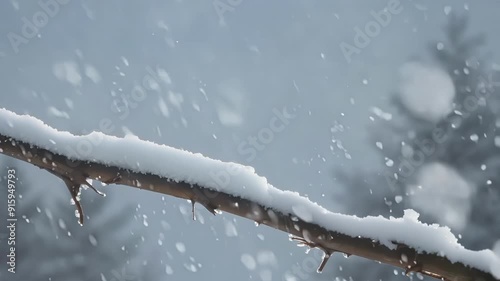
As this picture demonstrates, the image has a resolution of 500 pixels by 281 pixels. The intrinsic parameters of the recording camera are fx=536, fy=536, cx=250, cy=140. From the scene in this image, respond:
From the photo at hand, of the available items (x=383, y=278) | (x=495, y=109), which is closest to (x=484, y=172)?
(x=495, y=109)

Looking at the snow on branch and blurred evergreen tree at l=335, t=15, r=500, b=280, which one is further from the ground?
the snow on branch

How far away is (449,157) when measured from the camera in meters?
10.9

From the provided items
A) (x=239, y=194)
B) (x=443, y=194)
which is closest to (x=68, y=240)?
(x=443, y=194)

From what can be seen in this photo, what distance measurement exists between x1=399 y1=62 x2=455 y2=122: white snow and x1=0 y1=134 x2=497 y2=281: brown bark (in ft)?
32.7

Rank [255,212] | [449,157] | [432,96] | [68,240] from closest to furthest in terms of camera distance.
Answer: [255,212]
[449,157]
[432,96]
[68,240]

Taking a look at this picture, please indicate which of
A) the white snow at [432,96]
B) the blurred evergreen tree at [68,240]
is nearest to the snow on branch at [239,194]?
the white snow at [432,96]

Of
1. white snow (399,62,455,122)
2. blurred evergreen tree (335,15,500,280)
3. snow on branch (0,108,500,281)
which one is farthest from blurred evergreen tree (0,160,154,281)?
snow on branch (0,108,500,281)

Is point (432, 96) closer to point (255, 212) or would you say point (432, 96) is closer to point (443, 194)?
point (443, 194)

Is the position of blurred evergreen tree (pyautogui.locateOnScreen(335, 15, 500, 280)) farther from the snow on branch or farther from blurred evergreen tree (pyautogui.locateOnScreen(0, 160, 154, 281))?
the snow on branch

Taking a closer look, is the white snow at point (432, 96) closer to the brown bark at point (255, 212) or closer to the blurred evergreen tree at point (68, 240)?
the blurred evergreen tree at point (68, 240)

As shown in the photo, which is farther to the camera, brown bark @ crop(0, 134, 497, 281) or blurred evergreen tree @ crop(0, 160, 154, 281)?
blurred evergreen tree @ crop(0, 160, 154, 281)

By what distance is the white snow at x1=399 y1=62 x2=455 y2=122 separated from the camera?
1152cm

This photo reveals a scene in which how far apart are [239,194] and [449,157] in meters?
10.3

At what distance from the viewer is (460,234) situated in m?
9.95
